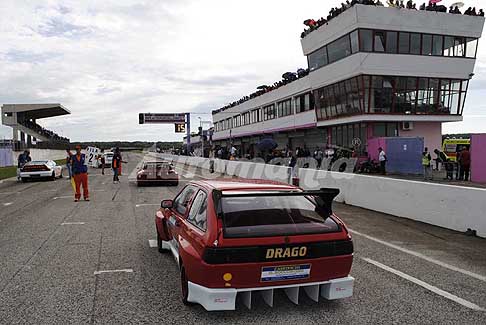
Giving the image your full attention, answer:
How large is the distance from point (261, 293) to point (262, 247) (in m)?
0.53

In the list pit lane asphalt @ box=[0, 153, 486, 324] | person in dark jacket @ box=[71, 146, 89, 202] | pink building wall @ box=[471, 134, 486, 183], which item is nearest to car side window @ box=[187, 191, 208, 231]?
pit lane asphalt @ box=[0, 153, 486, 324]

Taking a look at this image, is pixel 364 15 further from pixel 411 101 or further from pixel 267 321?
pixel 267 321

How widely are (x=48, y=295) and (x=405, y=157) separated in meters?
24.4

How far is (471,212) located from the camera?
8.67 metres

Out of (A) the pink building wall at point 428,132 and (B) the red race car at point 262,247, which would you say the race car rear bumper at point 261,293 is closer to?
(B) the red race car at point 262,247

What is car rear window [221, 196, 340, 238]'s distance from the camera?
4242 millimetres

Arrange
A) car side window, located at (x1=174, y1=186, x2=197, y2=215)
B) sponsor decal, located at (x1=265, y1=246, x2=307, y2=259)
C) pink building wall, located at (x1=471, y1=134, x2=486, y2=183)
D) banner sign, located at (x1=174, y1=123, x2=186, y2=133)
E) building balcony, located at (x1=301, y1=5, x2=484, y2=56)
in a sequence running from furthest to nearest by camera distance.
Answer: banner sign, located at (x1=174, y1=123, x2=186, y2=133) → building balcony, located at (x1=301, y1=5, x2=484, y2=56) → pink building wall, located at (x1=471, y1=134, x2=486, y2=183) → car side window, located at (x1=174, y1=186, x2=197, y2=215) → sponsor decal, located at (x1=265, y1=246, x2=307, y2=259)

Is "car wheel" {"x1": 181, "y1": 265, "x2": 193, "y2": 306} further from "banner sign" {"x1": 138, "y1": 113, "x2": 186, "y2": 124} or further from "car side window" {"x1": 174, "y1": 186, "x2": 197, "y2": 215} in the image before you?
"banner sign" {"x1": 138, "y1": 113, "x2": 186, "y2": 124}

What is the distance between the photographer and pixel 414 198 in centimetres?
1045

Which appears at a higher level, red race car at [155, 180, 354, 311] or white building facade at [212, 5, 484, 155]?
white building facade at [212, 5, 484, 155]

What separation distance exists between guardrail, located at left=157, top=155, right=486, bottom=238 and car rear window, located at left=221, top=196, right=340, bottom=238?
17.5 ft

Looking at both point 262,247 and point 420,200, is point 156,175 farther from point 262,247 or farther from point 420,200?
point 262,247

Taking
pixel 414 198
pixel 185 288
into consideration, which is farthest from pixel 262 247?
pixel 414 198

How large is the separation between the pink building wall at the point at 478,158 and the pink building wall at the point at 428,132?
15087mm
